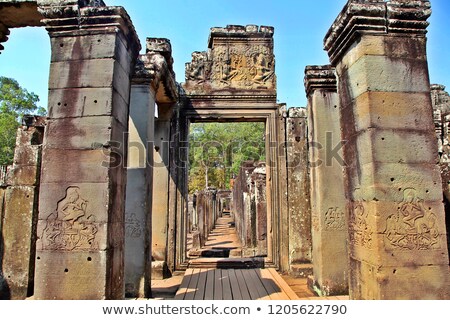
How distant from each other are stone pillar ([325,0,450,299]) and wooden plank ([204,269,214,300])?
2467 millimetres

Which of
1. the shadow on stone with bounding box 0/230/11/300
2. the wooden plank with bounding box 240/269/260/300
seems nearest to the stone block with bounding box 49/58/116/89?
the wooden plank with bounding box 240/269/260/300

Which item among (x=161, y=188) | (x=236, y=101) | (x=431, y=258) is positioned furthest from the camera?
(x=236, y=101)

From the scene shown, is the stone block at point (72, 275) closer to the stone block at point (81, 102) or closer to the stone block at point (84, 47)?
the stone block at point (81, 102)

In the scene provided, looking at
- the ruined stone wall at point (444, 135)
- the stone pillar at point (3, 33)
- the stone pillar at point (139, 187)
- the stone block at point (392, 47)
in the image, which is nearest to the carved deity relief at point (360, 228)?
the stone block at point (392, 47)

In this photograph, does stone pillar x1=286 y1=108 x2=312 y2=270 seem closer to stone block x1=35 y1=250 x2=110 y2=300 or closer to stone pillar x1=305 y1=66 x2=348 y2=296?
stone pillar x1=305 y1=66 x2=348 y2=296

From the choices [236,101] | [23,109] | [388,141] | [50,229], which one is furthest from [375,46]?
[23,109]

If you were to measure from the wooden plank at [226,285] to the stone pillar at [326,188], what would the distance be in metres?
1.40

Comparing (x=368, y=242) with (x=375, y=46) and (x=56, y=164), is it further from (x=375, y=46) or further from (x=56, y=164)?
(x=56, y=164)

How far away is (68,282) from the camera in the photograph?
9.87 ft

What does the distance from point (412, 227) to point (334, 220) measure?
84.8 inches

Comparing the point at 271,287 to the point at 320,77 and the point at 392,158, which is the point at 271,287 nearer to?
the point at 392,158

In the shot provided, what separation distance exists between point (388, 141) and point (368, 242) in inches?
37.3

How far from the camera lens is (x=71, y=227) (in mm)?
3076

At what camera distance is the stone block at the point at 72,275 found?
299 cm
